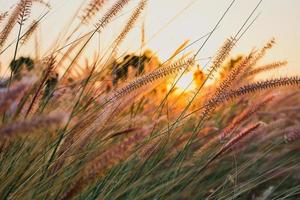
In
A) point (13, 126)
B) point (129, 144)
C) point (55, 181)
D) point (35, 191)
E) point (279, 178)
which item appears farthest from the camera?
point (279, 178)

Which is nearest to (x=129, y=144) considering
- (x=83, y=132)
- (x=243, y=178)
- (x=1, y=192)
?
(x=83, y=132)

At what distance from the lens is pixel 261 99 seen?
7.04 ft

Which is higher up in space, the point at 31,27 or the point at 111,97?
the point at 31,27

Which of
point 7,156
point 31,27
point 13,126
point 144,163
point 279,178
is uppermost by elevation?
point 31,27

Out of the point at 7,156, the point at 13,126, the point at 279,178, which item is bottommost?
the point at 279,178

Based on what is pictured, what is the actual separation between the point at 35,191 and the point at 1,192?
0.09 metres

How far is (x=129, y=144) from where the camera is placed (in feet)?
4.33

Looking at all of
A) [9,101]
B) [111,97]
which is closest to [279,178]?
[111,97]

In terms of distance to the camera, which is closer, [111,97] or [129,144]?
[129,144]

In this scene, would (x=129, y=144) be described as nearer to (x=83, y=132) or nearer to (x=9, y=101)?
(x=83, y=132)

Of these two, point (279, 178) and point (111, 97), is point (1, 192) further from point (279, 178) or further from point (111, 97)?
point (279, 178)

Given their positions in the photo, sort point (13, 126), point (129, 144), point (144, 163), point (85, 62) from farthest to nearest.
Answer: point (85, 62) → point (144, 163) → point (129, 144) → point (13, 126)

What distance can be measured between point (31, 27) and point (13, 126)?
1.38 metres

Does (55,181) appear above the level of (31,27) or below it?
below
